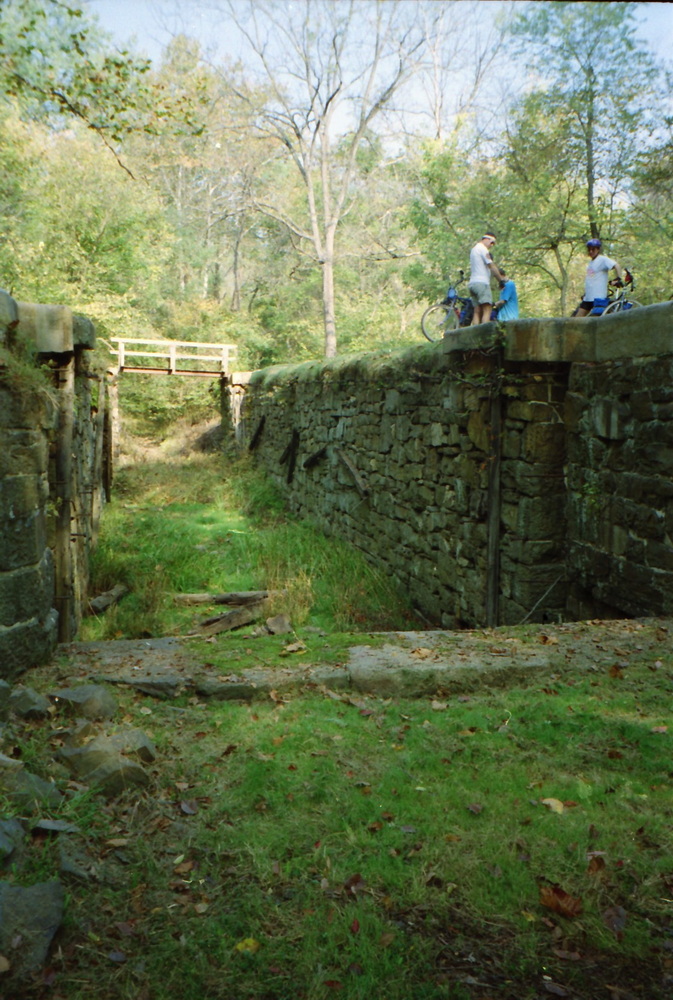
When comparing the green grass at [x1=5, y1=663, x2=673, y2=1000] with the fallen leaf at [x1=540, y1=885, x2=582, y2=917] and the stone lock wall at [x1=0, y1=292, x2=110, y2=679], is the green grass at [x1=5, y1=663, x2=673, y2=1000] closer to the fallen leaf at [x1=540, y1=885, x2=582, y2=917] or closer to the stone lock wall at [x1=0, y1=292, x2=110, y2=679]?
the fallen leaf at [x1=540, y1=885, x2=582, y2=917]

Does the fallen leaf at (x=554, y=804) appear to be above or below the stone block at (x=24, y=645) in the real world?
below

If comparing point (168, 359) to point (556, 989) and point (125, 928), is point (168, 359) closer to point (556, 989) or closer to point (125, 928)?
point (125, 928)

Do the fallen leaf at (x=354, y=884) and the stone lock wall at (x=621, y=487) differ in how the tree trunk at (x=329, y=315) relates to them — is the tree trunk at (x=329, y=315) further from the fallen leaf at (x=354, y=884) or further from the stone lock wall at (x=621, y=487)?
the fallen leaf at (x=354, y=884)

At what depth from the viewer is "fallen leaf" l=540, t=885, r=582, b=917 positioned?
208 centimetres

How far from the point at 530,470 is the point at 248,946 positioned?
4145 millimetres

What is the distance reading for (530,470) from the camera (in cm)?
547

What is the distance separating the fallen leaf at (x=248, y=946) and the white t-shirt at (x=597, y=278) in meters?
7.77

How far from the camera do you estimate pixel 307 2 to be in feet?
68.4

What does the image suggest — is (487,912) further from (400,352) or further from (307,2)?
(307,2)

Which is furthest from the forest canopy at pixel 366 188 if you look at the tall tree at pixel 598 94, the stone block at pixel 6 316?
the stone block at pixel 6 316

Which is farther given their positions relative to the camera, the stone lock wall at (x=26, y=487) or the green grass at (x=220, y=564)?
the green grass at (x=220, y=564)

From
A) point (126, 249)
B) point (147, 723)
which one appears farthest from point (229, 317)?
point (147, 723)

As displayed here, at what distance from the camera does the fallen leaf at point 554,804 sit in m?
2.56

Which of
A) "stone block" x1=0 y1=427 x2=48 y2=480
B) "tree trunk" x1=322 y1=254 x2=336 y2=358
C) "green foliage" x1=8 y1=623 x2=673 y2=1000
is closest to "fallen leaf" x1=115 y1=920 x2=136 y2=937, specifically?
"green foliage" x1=8 y1=623 x2=673 y2=1000
